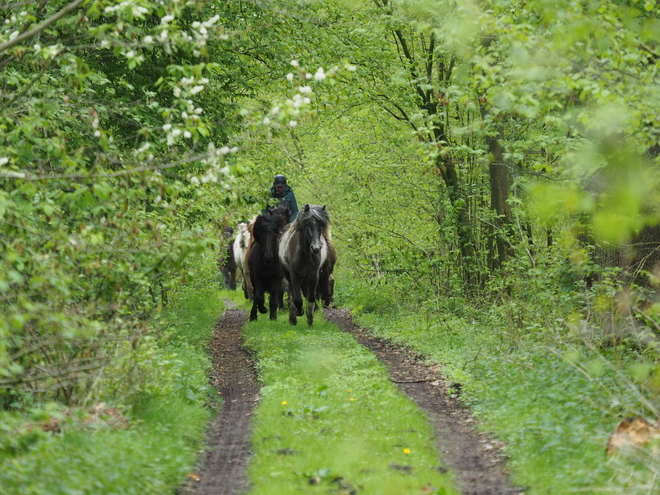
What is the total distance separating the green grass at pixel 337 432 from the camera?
6.15 metres

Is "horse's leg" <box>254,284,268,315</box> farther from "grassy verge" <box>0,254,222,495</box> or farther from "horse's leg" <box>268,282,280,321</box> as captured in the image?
"grassy verge" <box>0,254,222,495</box>

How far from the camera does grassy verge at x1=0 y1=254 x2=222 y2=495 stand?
16.5 ft

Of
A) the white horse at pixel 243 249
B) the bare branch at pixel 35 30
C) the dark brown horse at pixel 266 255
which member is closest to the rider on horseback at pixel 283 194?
the dark brown horse at pixel 266 255

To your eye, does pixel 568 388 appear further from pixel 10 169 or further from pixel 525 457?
pixel 10 169

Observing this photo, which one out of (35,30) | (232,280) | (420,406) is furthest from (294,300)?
(232,280)

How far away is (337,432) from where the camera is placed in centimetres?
756

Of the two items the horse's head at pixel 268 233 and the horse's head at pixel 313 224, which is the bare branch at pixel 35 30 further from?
the horse's head at pixel 268 233

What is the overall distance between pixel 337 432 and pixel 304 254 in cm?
806

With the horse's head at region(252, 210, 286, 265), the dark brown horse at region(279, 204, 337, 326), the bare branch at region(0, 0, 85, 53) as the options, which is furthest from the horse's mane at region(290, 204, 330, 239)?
the bare branch at region(0, 0, 85, 53)

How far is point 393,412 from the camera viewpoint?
8.38 meters

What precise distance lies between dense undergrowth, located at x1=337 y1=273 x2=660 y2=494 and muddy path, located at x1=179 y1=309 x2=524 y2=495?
0.19m

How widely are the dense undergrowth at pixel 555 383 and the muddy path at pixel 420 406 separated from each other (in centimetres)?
19

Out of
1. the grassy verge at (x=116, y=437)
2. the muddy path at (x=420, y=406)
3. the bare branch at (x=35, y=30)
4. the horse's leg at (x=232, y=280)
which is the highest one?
the bare branch at (x=35, y=30)

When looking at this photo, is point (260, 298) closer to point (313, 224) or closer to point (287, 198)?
point (287, 198)
